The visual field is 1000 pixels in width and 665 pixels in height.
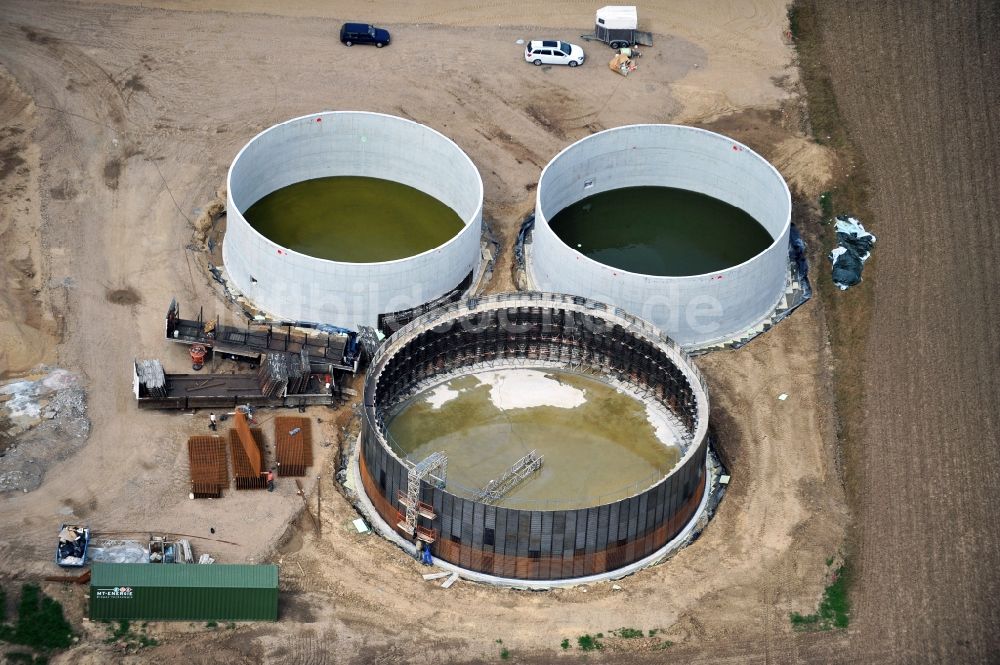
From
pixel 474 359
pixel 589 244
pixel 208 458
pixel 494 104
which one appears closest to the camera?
pixel 208 458

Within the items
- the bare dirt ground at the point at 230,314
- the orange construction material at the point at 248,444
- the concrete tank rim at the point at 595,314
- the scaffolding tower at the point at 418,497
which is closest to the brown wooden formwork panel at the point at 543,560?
the scaffolding tower at the point at 418,497

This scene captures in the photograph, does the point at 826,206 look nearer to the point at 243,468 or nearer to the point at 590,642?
the point at 590,642

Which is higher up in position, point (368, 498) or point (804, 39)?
point (804, 39)

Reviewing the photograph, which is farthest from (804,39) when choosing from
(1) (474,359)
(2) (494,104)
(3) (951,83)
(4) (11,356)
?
(4) (11,356)

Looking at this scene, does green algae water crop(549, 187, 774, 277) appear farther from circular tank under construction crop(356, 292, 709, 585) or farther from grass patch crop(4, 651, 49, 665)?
grass patch crop(4, 651, 49, 665)

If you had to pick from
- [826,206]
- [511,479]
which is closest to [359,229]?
[511,479]

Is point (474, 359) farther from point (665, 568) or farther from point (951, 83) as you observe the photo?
point (951, 83)
